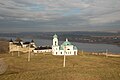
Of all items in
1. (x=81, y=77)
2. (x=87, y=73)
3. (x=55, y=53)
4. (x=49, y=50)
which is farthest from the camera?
(x=49, y=50)

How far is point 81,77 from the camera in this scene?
25109mm

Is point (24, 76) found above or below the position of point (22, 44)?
below

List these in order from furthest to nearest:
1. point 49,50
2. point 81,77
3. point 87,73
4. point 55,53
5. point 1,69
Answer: point 49,50 → point 55,53 → point 1,69 → point 87,73 → point 81,77

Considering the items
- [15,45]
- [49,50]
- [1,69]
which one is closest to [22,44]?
[15,45]

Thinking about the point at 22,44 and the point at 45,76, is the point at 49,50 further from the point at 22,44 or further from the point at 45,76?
the point at 45,76

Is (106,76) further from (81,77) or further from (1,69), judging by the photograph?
(1,69)

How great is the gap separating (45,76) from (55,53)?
167ft

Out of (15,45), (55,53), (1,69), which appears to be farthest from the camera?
(15,45)

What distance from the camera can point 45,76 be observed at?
2536 cm

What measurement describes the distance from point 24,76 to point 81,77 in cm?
712

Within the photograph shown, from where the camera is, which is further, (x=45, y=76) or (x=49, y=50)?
(x=49, y=50)

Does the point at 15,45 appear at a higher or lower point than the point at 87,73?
higher

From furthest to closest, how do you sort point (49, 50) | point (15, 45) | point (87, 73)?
point (15, 45)
point (49, 50)
point (87, 73)

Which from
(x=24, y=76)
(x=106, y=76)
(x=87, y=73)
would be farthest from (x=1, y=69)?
(x=106, y=76)
